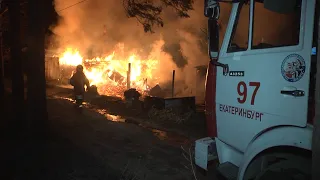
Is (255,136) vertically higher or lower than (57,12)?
lower

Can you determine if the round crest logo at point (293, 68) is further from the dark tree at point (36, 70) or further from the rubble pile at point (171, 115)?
the rubble pile at point (171, 115)

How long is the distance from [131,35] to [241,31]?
86.2 ft

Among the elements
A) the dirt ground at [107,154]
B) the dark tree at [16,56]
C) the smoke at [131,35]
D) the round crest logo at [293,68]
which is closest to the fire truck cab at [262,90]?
the round crest logo at [293,68]

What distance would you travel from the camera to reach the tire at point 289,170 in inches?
87.5

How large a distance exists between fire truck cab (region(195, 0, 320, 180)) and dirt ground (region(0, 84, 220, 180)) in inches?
69.9

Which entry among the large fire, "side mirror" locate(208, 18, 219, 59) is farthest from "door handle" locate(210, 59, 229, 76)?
the large fire

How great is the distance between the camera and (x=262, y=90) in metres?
2.62

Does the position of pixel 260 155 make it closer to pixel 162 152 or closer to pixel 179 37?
pixel 162 152

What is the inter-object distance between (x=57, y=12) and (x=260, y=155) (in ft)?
77.0

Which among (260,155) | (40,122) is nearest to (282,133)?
(260,155)

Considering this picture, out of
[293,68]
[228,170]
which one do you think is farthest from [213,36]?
[228,170]

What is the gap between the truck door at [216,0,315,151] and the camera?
2.33 m

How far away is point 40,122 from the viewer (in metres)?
6.04

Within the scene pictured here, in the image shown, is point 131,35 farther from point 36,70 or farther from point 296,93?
point 296,93
